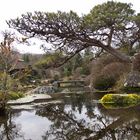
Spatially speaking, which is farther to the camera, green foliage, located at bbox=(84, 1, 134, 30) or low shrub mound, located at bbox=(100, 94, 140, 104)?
green foliage, located at bbox=(84, 1, 134, 30)

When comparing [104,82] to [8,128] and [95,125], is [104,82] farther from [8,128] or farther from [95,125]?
[8,128]

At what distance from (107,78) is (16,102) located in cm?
991

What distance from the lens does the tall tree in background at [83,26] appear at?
18.8 m

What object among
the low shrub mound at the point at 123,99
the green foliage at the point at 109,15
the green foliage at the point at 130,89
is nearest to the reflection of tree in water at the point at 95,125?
the low shrub mound at the point at 123,99

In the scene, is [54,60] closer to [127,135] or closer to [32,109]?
[32,109]

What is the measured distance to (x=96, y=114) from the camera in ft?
46.2

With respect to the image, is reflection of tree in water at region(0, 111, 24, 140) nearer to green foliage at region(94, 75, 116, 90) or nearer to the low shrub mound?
the low shrub mound

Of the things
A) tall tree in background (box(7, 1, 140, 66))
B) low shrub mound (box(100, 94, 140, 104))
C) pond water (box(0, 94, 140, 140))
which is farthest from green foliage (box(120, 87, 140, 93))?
pond water (box(0, 94, 140, 140))

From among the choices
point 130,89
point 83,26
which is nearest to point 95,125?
point 83,26

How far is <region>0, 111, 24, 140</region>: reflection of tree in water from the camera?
10477 millimetres

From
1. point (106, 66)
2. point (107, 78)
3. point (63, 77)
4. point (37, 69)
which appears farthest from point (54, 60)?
point (63, 77)

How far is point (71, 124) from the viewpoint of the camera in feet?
39.5

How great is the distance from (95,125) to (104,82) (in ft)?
53.9

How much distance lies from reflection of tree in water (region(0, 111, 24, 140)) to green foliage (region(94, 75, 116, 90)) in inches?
541
